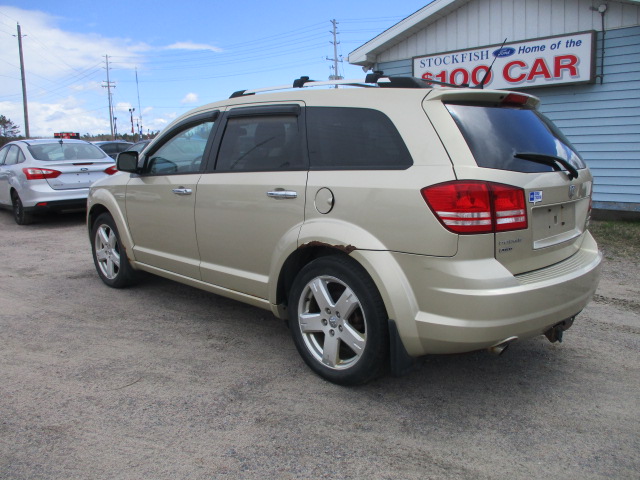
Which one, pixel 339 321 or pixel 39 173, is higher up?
pixel 39 173

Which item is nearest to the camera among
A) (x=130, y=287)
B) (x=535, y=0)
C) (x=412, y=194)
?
(x=412, y=194)

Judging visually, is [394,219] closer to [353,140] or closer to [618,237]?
[353,140]

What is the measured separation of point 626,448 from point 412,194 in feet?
5.41

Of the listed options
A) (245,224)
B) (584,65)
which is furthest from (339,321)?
(584,65)

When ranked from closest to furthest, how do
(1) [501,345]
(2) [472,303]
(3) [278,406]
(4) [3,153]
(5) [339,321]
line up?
(2) [472,303], (1) [501,345], (3) [278,406], (5) [339,321], (4) [3,153]

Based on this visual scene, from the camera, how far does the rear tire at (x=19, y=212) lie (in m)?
10.4

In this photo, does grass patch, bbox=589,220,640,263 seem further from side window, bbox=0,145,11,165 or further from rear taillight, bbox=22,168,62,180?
side window, bbox=0,145,11,165

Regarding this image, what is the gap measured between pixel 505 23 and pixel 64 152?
885cm

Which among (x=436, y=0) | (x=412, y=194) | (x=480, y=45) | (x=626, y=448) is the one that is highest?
(x=436, y=0)

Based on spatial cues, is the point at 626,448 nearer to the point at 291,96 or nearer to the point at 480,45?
the point at 291,96

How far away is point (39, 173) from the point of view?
995cm

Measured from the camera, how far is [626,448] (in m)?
2.72

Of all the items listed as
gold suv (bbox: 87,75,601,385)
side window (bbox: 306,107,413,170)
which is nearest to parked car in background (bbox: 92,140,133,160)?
gold suv (bbox: 87,75,601,385)

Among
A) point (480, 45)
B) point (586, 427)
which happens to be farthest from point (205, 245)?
point (480, 45)
